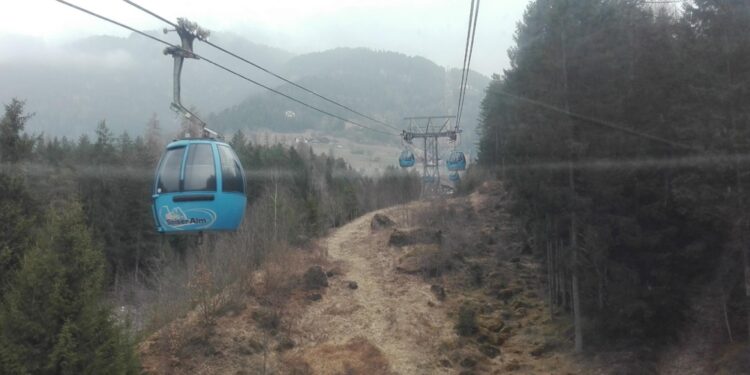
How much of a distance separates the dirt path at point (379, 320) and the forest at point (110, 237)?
3484mm

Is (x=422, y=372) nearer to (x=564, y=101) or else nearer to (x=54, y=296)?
(x=564, y=101)

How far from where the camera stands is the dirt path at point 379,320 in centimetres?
2439

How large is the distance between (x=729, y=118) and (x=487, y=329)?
12.8 m

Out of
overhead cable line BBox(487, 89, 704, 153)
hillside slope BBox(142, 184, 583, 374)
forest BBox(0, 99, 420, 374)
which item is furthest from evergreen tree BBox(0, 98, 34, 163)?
overhead cable line BBox(487, 89, 704, 153)

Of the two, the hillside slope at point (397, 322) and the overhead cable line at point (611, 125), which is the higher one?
the overhead cable line at point (611, 125)

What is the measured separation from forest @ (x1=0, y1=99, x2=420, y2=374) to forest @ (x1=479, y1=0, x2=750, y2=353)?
12928 millimetres

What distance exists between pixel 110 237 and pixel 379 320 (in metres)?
25.1

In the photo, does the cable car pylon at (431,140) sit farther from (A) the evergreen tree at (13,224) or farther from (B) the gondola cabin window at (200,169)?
(B) the gondola cabin window at (200,169)

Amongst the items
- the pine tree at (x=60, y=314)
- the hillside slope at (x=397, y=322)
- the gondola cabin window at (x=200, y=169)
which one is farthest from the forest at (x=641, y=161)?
the pine tree at (x=60, y=314)

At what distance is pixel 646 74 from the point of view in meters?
21.2

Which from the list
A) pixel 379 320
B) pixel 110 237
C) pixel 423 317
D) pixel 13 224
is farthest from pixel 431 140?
pixel 13 224

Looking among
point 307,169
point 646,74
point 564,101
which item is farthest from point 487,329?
point 307,169

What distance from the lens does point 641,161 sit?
20391mm

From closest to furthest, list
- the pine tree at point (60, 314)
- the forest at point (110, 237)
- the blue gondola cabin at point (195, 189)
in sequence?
the blue gondola cabin at point (195, 189) → the pine tree at point (60, 314) → the forest at point (110, 237)
